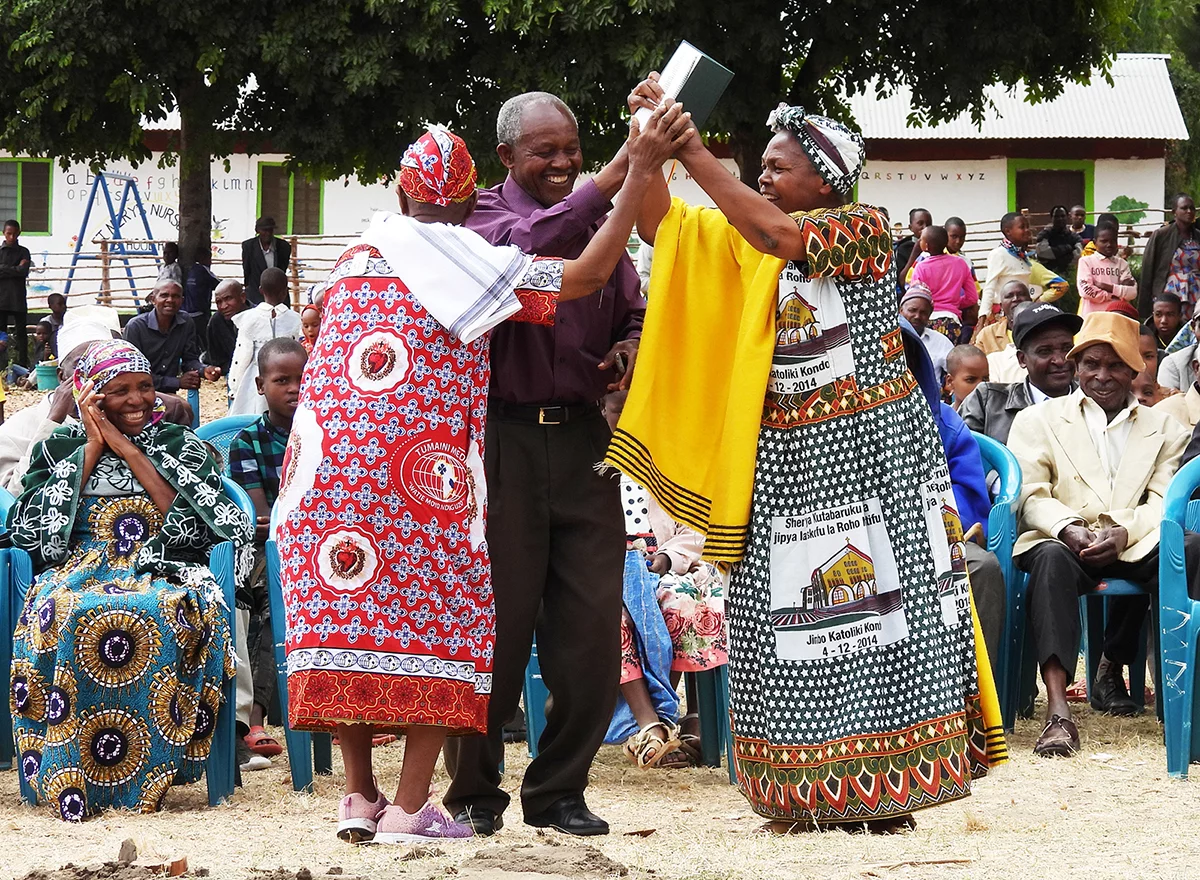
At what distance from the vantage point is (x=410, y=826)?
4.29 m

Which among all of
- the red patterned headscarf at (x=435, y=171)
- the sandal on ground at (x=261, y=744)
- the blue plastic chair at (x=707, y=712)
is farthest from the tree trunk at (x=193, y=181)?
the red patterned headscarf at (x=435, y=171)

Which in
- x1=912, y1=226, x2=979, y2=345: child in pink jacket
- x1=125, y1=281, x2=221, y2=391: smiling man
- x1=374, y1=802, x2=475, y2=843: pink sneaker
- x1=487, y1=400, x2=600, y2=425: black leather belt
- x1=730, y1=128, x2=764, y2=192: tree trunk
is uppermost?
x1=730, y1=128, x2=764, y2=192: tree trunk

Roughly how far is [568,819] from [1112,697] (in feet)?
11.3

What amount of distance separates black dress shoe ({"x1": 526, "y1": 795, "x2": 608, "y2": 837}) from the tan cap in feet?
11.5

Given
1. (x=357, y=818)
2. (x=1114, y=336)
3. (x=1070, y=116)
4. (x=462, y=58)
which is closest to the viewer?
(x=357, y=818)

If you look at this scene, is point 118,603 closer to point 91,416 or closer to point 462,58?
point 91,416

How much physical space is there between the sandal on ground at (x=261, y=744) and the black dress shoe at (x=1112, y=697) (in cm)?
355

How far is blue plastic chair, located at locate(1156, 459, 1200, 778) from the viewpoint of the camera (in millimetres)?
5801

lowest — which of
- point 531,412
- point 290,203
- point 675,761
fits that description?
point 675,761

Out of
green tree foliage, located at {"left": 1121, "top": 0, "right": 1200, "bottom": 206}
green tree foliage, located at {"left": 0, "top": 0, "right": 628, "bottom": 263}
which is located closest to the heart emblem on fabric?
green tree foliage, located at {"left": 0, "top": 0, "right": 628, "bottom": 263}

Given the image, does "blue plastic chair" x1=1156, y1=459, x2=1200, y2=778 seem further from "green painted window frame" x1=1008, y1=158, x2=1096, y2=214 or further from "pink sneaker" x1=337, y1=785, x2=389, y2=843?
"green painted window frame" x1=1008, y1=158, x2=1096, y2=214

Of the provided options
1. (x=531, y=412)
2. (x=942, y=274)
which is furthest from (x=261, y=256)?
(x=531, y=412)

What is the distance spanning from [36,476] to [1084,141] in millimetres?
27868

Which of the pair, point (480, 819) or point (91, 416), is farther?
point (91, 416)
